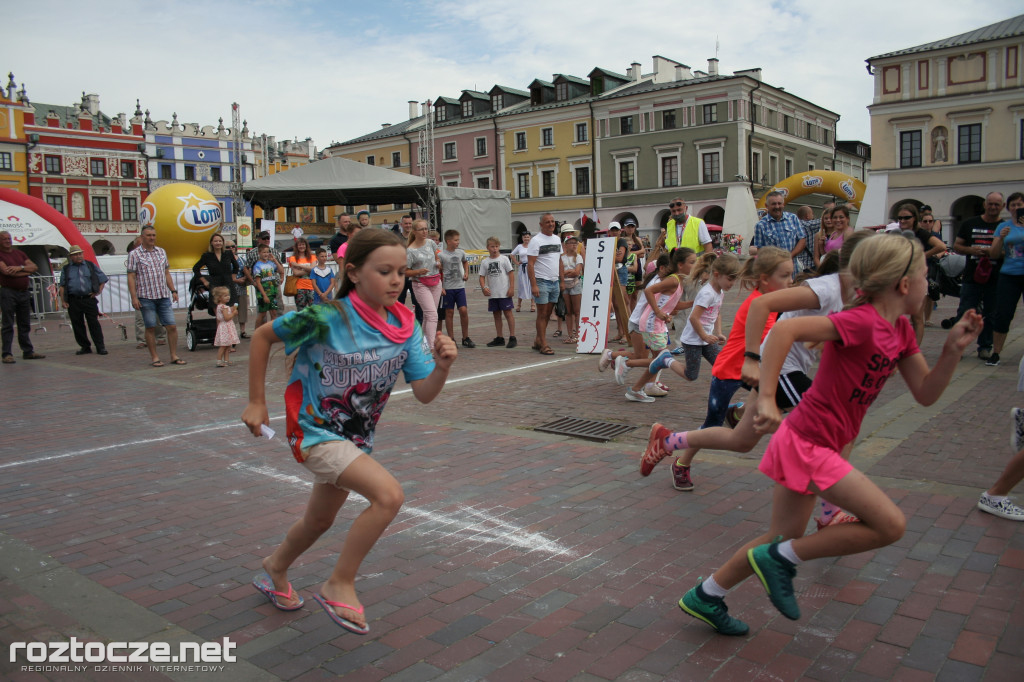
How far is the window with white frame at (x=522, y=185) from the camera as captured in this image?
194 feet

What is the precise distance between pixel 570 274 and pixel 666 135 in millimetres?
42805

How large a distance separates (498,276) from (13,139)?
6222cm

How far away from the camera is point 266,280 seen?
1346 centimetres

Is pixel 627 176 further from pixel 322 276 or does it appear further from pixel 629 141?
pixel 322 276

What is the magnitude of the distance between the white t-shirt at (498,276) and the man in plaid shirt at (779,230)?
3.88 metres

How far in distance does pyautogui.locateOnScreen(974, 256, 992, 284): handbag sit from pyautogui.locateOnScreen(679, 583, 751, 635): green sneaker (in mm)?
7827

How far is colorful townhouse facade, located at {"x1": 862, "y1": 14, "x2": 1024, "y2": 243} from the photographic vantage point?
4081 centimetres

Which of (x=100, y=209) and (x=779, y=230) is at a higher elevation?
(x=100, y=209)

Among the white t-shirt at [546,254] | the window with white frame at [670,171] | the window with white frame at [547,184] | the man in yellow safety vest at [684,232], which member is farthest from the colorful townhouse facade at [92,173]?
the man in yellow safety vest at [684,232]

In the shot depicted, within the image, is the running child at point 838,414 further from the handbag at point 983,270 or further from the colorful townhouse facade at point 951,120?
the colorful townhouse facade at point 951,120

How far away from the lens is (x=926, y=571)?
3482 millimetres

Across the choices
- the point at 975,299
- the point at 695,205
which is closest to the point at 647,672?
the point at 975,299

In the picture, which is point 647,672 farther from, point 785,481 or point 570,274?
point 570,274

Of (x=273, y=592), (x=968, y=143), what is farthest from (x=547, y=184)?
(x=273, y=592)
